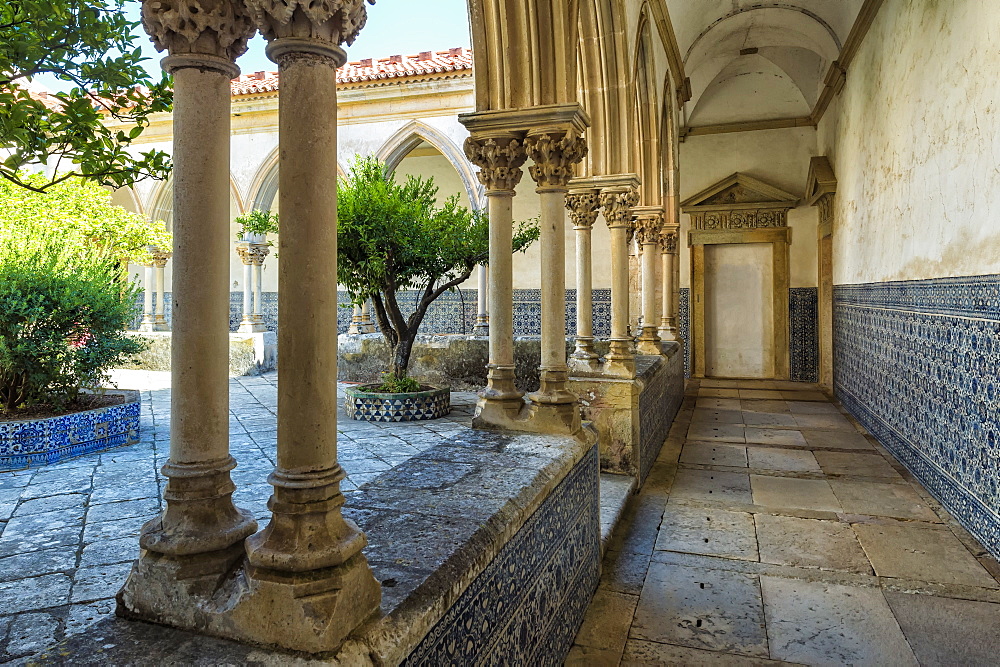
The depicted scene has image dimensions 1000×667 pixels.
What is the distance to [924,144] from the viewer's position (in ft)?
17.5

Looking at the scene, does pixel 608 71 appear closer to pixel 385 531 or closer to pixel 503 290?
pixel 503 290

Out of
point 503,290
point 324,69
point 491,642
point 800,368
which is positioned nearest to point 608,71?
point 503,290

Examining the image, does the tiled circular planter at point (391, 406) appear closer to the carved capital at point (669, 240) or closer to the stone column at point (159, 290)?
the carved capital at point (669, 240)

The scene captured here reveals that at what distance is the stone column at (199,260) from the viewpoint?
5.53ft

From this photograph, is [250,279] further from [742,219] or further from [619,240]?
[742,219]

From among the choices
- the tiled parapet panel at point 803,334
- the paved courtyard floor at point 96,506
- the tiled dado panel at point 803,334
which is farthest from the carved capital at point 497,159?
the tiled parapet panel at point 803,334

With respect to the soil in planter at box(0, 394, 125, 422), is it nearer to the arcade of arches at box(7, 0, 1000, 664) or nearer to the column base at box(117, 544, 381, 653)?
the arcade of arches at box(7, 0, 1000, 664)

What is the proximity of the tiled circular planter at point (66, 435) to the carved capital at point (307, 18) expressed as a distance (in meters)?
4.91

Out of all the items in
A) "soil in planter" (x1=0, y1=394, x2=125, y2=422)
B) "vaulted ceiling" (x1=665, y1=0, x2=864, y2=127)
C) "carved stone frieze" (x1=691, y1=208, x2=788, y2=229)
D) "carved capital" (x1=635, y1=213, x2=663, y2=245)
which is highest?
"vaulted ceiling" (x1=665, y1=0, x2=864, y2=127)

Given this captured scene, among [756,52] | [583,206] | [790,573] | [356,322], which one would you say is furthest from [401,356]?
[756,52]

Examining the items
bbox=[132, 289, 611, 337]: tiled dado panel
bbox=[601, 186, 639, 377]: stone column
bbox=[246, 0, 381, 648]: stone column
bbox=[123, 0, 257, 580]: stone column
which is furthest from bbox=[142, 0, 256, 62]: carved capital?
bbox=[132, 289, 611, 337]: tiled dado panel

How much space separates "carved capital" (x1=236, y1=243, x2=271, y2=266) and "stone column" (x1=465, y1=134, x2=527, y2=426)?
8.72 metres

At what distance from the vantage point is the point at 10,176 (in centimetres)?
230

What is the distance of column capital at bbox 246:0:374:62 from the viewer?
161cm
